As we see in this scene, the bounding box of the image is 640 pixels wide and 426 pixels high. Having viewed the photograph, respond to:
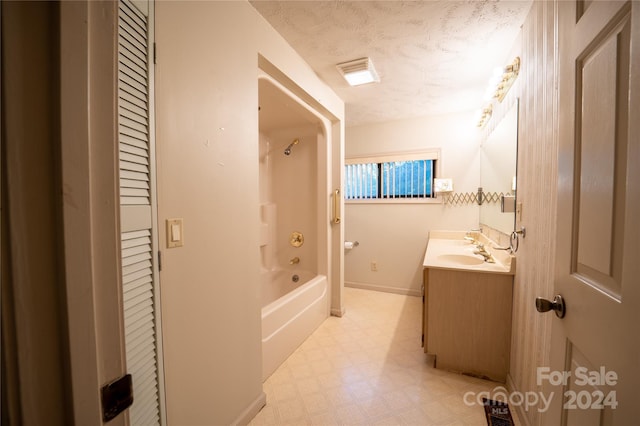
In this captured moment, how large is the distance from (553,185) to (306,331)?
6.73 feet

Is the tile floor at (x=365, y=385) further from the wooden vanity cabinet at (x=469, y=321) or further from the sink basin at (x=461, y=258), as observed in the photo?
the sink basin at (x=461, y=258)

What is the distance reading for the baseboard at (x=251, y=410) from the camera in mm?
1359


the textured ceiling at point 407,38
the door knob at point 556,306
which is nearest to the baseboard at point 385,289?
the textured ceiling at point 407,38

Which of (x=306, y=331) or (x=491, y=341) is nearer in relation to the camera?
(x=491, y=341)

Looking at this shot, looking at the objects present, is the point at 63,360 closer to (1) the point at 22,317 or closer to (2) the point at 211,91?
(1) the point at 22,317

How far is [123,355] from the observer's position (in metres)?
0.42

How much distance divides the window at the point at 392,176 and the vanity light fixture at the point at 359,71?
139 cm

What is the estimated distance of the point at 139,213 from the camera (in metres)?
0.86

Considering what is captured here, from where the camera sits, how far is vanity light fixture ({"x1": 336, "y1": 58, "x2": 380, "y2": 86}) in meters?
1.98

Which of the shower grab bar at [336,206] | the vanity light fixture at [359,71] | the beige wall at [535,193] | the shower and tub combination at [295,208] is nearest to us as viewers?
the beige wall at [535,193]

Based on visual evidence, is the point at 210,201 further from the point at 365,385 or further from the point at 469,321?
the point at 469,321

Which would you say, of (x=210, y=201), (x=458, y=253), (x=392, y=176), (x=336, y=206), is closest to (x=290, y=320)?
(x=336, y=206)

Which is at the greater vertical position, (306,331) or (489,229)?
(489,229)

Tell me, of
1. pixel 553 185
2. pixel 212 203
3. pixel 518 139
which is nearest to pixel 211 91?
pixel 212 203
